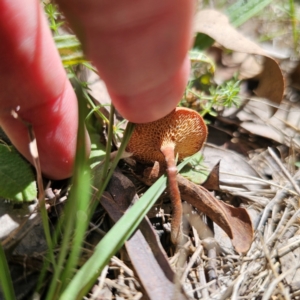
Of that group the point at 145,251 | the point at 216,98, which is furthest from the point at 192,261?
the point at 216,98

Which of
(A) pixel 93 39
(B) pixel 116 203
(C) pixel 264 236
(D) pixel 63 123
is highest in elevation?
(A) pixel 93 39

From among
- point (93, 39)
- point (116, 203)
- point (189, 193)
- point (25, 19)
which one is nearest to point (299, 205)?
point (189, 193)

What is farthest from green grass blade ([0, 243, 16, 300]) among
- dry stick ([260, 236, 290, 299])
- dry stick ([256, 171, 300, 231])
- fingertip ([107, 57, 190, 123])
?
dry stick ([256, 171, 300, 231])

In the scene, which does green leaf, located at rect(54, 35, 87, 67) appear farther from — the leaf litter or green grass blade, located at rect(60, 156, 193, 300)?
green grass blade, located at rect(60, 156, 193, 300)

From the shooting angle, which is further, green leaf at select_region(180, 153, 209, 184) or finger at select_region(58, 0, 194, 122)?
green leaf at select_region(180, 153, 209, 184)

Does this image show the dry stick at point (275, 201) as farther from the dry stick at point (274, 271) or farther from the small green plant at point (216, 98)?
the small green plant at point (216, 98)

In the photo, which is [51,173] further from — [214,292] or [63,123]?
[214,292]
